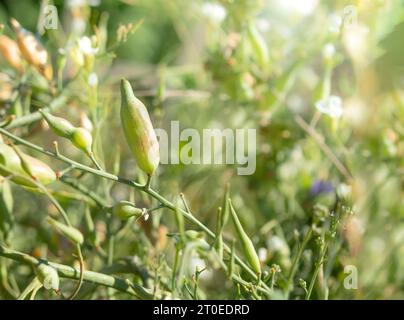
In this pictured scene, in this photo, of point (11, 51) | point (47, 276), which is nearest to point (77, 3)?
point (11, 51)

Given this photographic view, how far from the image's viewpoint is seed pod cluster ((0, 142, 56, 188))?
333 millimetres

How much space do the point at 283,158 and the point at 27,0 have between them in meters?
0.74

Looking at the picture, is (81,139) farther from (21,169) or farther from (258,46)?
(258,46)

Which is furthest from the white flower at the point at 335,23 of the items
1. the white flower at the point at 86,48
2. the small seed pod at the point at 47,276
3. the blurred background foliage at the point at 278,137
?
the small seed pod at the point at 47,276

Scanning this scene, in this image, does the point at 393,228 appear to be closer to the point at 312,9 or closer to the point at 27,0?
the point at 312,9

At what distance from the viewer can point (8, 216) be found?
1.43 ft

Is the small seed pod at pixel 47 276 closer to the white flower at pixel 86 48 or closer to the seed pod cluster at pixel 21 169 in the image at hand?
the seed pod cluster at pixel 21 169

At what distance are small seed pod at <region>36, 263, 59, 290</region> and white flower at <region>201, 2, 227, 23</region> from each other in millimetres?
329

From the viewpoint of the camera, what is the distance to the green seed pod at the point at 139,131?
34cm

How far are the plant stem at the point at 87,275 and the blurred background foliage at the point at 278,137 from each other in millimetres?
91

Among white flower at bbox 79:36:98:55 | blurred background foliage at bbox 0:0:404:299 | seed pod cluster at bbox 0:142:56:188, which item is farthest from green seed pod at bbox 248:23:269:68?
seed pod cluster at bbox 0:142:56:188

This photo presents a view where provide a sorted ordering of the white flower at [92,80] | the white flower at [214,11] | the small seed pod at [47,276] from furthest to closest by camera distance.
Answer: the white flower at [214,11]
the white flower at [92,80]
the small seed pod at [47,276]

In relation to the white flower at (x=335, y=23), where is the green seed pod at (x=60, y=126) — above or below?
below
